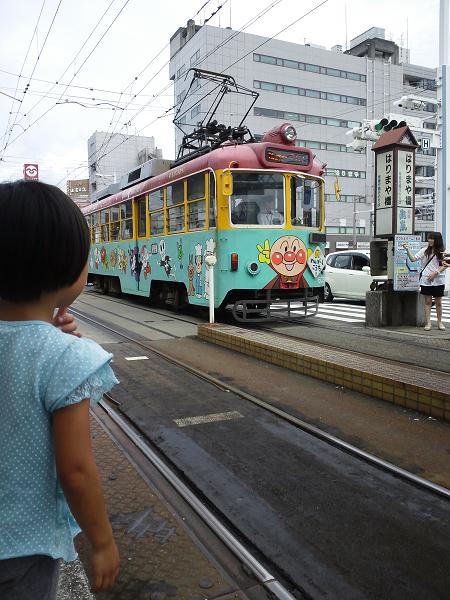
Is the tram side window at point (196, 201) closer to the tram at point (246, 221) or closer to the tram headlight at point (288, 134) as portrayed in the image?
the tram at point (246, 221)

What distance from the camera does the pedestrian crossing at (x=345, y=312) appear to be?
38.7ft

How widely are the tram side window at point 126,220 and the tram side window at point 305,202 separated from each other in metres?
5.57

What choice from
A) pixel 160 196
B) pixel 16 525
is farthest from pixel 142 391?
pixel 160 196

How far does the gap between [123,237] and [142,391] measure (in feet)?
32.6

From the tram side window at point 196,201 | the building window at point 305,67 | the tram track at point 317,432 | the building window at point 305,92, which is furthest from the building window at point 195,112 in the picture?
the tram track at point 317,432

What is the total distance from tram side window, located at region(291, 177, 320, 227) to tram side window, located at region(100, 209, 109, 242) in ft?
26.5

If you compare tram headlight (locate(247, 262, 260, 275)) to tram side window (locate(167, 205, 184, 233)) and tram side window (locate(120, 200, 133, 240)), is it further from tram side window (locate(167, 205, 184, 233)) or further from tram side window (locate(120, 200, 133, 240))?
tram side window (locate(120, 200, 133, 240))

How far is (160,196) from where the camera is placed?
477 inches

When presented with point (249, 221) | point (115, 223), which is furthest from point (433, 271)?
point (115, 223)

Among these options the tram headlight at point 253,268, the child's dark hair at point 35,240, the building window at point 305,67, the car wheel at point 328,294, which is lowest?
the car wheel at point 328,294

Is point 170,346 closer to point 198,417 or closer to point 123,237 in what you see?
point 198,417

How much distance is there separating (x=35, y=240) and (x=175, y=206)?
10.3 meters

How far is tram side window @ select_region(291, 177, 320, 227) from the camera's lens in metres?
9.98

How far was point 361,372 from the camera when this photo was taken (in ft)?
18.0
